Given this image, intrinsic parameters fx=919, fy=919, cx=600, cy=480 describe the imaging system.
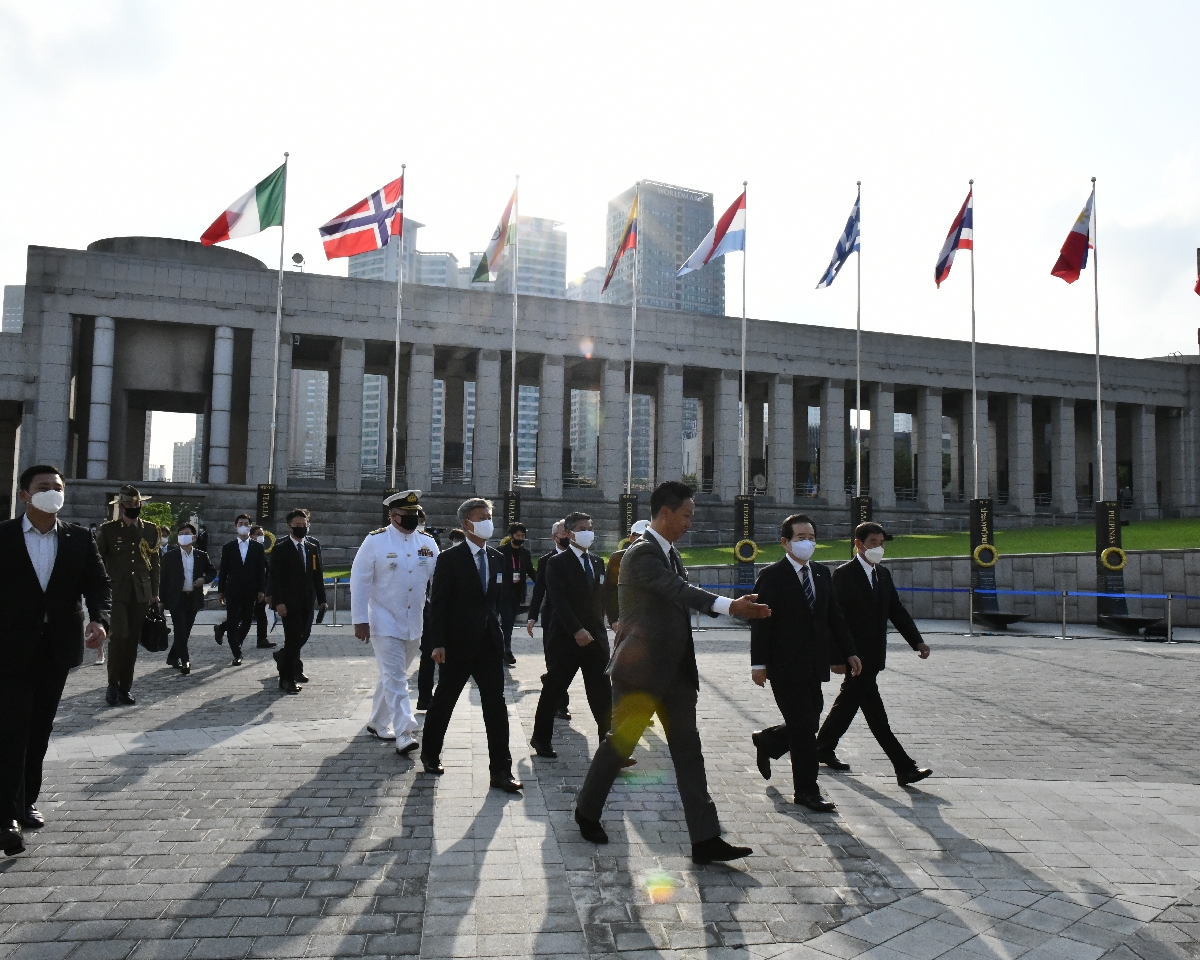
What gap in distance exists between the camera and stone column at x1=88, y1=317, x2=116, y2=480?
113ft

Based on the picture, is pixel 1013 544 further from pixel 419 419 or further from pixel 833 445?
pixel 419 419

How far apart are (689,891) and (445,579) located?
329 cm

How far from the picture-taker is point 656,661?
5.33 meters

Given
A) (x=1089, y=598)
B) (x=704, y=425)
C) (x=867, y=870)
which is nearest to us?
(x=867, y=870)

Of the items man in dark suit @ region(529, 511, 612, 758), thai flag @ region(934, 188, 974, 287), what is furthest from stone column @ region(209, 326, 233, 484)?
man in dark suit @ region(529, 511, 612, 758)

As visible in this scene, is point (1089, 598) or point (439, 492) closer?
point (1089, 598)

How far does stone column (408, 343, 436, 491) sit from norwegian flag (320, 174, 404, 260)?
40.5ft

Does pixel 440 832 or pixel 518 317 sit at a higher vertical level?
pixel 518 317

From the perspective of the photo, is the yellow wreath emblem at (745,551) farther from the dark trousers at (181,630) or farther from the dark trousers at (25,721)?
the dark trousers at (25,721)

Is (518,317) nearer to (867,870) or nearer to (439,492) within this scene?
(439,492)

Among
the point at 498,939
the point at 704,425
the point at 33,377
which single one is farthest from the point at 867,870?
the point at 704,425

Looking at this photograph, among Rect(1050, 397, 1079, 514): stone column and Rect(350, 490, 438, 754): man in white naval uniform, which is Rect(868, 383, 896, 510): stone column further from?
Rect(350, 490, 438, 754): man in white naval uniform

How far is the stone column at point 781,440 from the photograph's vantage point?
4347 cm

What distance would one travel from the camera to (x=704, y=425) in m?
48.9
